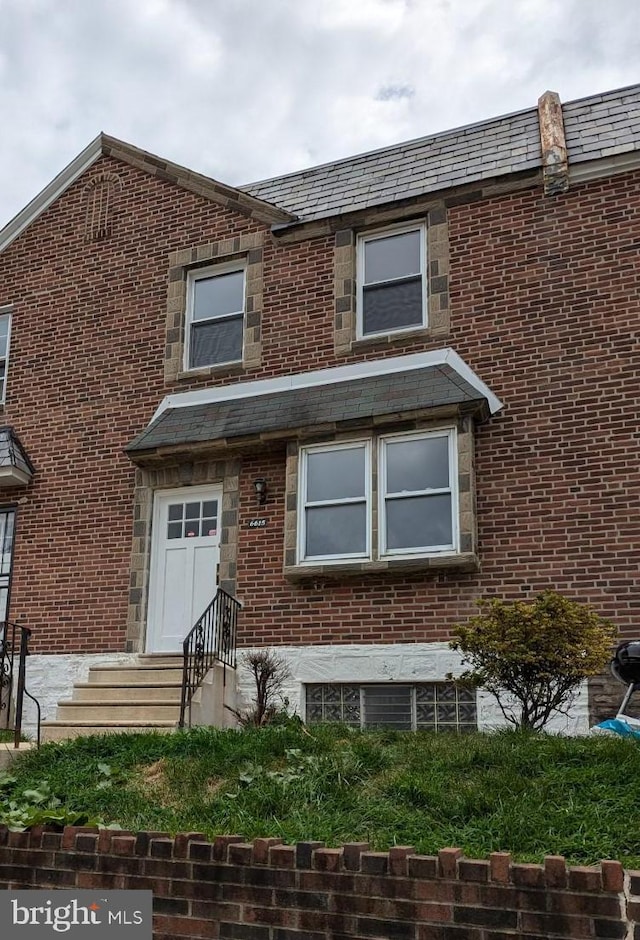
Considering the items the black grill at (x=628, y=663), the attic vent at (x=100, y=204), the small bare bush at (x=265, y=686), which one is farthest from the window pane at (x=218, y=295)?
the black grill at (x=628, y=663)

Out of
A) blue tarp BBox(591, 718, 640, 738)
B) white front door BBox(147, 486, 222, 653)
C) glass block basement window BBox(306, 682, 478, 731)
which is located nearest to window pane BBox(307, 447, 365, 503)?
white front door BBox(147, 486, 222, 653)

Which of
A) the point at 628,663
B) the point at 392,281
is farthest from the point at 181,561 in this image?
the point at 628,663

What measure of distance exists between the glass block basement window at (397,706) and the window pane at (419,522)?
1572mm

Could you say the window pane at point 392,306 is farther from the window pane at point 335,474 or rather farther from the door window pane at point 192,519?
the door window pane at point 192,519

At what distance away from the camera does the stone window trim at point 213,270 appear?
1239 cm

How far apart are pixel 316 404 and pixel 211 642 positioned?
3.13 m

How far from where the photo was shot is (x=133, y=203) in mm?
13836

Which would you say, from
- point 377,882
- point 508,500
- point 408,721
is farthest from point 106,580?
point 377,882

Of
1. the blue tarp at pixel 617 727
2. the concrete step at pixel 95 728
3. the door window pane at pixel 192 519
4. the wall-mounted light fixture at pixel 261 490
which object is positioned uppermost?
the wall-mounted light fixture at pixel 261 490

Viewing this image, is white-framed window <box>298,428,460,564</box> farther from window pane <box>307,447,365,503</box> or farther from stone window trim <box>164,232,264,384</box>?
stone window trim <box>164,232,264,384</box>

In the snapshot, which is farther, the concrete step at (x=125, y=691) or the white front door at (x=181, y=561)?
the white front door at (x=181, y=561)

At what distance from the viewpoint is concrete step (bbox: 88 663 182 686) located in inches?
418

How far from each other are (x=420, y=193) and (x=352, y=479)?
12.4ft

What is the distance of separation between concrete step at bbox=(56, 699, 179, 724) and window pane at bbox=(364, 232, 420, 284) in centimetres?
593
